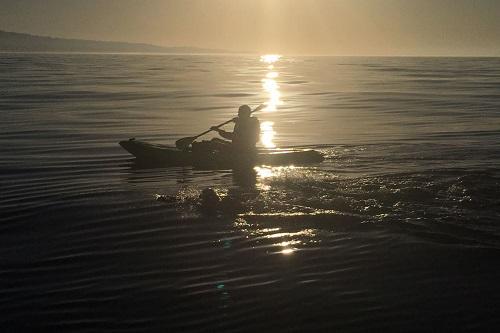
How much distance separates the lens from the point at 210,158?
1802 cm

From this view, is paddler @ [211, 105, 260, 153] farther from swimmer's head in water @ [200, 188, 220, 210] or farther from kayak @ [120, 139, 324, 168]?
swimmer's head in water @ [200, 188, 220, 210]

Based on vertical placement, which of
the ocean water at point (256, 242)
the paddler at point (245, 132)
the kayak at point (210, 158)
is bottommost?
the ocean water at point (256, 242)

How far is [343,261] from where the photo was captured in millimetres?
9203

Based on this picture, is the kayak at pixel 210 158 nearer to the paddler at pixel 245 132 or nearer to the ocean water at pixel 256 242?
the paddler at pixel 245 132

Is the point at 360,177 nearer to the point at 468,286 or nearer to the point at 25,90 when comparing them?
the point at 468,286

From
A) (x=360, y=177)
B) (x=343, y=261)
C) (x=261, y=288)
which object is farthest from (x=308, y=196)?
(x=261, y=288)

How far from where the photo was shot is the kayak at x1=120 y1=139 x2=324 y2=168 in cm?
1786

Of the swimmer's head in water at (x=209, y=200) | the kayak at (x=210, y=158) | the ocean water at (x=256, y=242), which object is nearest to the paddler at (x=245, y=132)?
the kayak at (x=210, y=158)

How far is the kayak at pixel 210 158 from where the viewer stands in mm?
17859

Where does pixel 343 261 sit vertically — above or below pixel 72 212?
below

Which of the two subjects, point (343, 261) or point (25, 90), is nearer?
point (343, 261)

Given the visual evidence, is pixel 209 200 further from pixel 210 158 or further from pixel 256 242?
pixel 210 158

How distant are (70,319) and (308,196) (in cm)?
741

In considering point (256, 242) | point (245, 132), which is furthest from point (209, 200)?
point (245, 132)
